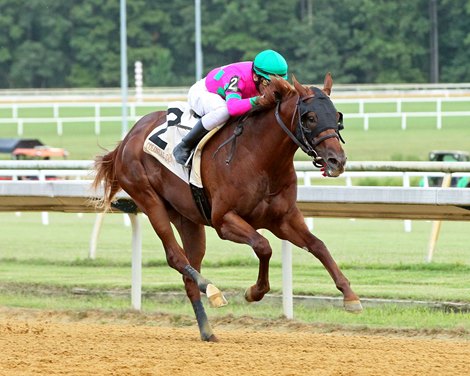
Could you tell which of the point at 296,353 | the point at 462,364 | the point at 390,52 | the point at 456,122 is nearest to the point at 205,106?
the point at 296,353

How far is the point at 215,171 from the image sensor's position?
26.0 feet

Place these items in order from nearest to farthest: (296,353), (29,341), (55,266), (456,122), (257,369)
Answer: (257,369) < (296,353) < (29,341) < (55,266) < (456,122)

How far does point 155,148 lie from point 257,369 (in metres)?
2.43

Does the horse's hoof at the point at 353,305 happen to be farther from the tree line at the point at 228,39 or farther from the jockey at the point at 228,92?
the tree line at the point at 228,39

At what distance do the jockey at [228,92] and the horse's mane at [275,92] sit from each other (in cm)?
7

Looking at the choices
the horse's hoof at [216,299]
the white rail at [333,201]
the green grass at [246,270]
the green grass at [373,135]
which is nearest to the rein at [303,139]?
the horse's hoof at [216,299]

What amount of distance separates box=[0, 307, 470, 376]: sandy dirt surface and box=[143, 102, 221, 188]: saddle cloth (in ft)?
3.63

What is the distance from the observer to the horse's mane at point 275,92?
7.63 meters

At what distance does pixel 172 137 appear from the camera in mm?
8453

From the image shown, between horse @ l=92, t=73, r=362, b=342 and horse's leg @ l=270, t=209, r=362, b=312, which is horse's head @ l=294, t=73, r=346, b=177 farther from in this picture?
horse's leg @ l=270, t=209, r=362, b=312

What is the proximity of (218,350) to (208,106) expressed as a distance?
1.66 meters

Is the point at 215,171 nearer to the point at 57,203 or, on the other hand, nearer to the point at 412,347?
the point at 412,347

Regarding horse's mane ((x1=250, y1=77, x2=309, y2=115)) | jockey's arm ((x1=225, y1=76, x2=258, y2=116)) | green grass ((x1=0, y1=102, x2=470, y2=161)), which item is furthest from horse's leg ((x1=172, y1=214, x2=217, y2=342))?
green grass ((x1=0, y1=102, x2=470, y2=161))

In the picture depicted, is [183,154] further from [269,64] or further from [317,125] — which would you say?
[317,125]
